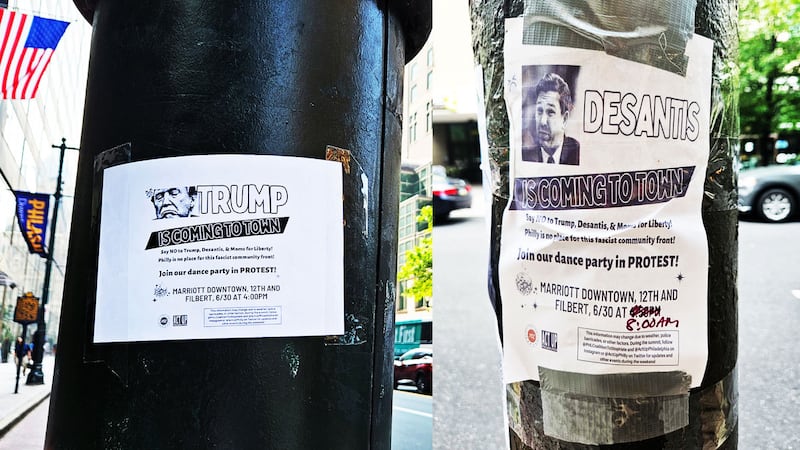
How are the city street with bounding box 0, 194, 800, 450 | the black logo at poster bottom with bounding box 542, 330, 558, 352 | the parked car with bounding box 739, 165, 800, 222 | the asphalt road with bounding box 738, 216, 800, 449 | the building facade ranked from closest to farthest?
the black logo at poster bottom with bounding box 542, 330, 558, 352, the building facade, the city street with bounding box 0, 194, 800, 450, the asphalt road with bounding box 738, 216, 800, 449, the parked car with bounding box 739, 165, 800, 222

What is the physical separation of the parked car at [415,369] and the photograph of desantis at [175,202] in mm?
1158

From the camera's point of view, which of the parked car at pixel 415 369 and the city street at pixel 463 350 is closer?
the parked car at pixel 415 369

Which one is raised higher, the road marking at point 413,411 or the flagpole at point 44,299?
the flagpole at point 44,299

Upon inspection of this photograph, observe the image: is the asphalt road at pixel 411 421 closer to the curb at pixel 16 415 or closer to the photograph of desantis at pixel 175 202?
the curb at pixel 16 415

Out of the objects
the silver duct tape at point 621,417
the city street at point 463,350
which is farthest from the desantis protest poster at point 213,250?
the city street at point 463,350

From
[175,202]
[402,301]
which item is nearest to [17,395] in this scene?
[402,301]

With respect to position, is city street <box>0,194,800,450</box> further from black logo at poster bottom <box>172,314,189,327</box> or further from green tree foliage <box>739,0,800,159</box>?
green tree foliage <box>739,0,800,159</box>

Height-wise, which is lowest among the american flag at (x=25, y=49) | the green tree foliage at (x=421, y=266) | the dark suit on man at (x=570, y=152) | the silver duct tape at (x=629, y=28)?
the green tree foliage at (x=421, y=266)

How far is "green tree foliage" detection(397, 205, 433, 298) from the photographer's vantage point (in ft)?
7.14

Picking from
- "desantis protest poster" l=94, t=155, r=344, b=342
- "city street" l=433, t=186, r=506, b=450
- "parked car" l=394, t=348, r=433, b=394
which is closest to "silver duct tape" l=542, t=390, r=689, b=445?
"desantis protest poster" l=94, t=155, r=344, b=342

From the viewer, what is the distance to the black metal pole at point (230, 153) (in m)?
1.23

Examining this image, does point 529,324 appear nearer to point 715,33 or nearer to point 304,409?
point 304,409

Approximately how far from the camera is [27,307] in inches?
89.2

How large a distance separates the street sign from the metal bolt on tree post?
164 cm
